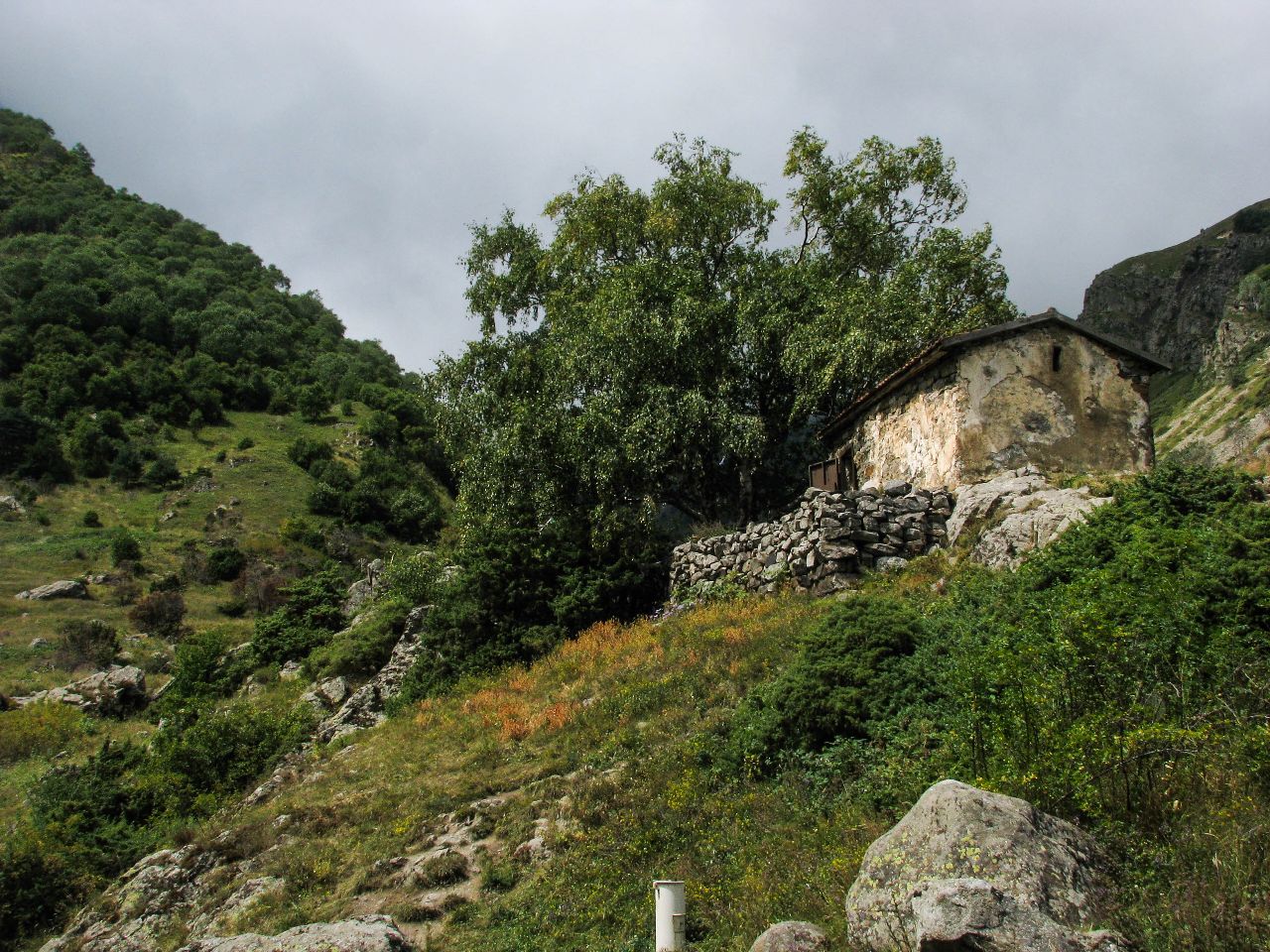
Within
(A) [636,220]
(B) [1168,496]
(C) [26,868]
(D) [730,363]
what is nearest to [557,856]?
(B) [1168,496]

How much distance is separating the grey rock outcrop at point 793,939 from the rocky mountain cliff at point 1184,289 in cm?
11454

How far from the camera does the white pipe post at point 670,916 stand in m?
5.69

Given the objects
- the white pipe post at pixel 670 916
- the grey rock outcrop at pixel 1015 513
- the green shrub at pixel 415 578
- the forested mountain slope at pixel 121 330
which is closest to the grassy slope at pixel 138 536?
the forested mountain slope at pixel 121 330

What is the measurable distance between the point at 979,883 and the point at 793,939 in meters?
1.30

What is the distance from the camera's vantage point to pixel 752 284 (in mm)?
22172

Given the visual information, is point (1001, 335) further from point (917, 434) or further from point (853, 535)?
point (853, 535)

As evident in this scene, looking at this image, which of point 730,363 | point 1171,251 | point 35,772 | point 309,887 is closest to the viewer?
point 309,887

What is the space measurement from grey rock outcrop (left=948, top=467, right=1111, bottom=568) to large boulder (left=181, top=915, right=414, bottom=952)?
884cm

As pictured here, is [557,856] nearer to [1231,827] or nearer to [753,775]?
[753,775]

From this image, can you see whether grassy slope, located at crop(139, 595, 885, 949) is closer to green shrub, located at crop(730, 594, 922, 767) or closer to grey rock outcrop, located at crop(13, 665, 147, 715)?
green shrub, located at crop(730, 594, 922, 767)

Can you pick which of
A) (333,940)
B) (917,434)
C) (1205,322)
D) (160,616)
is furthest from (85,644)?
(1205,322)

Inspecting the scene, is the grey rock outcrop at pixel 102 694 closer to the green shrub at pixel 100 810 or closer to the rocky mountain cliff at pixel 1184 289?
the green shrub at pixel 100 810

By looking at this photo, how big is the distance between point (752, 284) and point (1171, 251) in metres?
152

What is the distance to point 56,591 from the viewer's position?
121 feet
